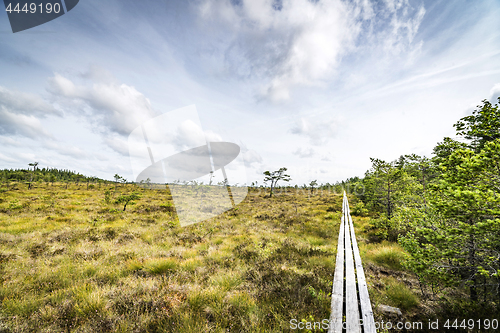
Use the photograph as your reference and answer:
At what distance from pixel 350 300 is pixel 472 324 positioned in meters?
2.27

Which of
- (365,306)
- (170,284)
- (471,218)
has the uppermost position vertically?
(471,218)

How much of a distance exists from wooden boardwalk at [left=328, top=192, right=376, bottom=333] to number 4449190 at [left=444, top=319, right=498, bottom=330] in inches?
57.9

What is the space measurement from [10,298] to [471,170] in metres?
10.8

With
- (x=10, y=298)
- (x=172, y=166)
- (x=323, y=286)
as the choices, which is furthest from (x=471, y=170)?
(x=10, y=298)

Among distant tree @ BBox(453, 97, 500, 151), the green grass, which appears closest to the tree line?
distant tree @ BBox(453, 97, 500, 151)

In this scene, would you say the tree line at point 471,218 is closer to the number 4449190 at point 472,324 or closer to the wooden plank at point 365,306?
the number 4449190 at point 472,324

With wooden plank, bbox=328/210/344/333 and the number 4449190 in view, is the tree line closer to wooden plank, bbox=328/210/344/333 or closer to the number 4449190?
the number 4449190

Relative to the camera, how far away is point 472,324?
3645 mm

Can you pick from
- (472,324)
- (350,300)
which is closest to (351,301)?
(350,300)

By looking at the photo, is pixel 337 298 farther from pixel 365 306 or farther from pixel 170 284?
pixel 170 284

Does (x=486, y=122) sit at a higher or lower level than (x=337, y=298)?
higher

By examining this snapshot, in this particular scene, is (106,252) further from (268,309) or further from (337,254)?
(337,254)

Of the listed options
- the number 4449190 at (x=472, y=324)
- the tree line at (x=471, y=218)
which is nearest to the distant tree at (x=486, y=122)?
the tree line at (x=471, y=218)

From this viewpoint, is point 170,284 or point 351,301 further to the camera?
point 170,284
